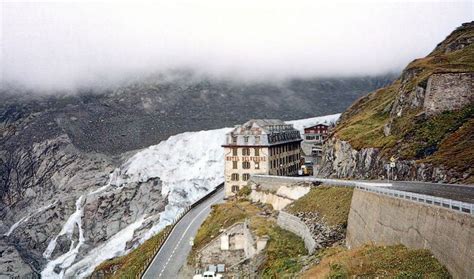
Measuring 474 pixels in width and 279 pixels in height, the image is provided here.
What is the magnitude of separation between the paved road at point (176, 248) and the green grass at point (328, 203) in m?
13.0

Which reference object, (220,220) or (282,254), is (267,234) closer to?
(282,254)

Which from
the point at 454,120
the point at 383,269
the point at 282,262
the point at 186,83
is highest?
the point at 186,83

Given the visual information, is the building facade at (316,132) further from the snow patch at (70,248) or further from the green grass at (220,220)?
the green grass at (220,220)

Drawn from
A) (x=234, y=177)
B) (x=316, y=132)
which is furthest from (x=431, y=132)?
(x=316, y=132)

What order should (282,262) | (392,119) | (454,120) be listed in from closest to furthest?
(282,262)
(454,120)
(392,119)

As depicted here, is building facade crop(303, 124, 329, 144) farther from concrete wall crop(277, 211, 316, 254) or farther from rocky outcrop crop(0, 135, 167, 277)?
concrete wall crop(277, 211, 316, 254)

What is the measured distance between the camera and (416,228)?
2248 cm

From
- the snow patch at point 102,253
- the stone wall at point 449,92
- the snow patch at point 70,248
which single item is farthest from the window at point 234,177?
the snow patch at point 70,248

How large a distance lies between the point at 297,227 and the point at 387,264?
21.1 meters

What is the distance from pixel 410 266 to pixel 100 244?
104196 mm

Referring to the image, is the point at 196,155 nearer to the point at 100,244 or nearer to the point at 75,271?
the point at 100,244

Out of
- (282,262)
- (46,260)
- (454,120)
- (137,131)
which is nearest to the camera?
(282,262)

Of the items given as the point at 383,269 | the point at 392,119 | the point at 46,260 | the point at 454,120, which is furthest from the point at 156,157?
the point at 383,269

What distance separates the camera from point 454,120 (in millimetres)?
50594
